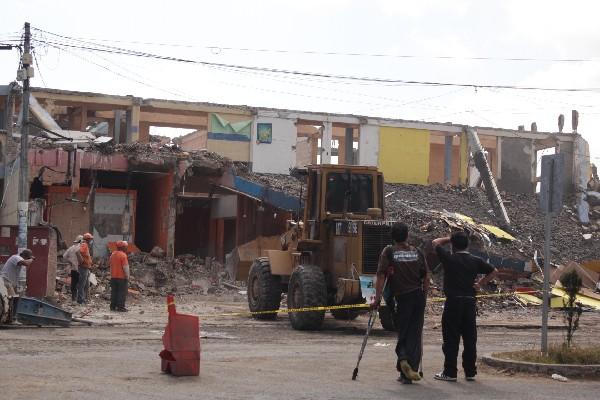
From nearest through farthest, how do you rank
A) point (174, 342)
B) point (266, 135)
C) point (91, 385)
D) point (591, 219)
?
point (91, 385) → point (174, 342) → point (266, 135) → point (591, 219)

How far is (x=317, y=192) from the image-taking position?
59.8 feet

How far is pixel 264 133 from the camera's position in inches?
1767

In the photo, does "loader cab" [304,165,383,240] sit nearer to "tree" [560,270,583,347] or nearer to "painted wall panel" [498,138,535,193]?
"tree" [560,270,583,347]

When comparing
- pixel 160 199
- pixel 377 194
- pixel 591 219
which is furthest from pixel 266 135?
pixel 377 194

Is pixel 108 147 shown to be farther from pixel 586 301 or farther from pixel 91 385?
pixel 91 385

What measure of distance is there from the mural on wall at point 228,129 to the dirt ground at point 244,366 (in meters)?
25.3

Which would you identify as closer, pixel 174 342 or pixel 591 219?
pixel 174 342

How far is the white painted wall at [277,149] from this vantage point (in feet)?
147

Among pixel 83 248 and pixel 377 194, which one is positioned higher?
pixel 377 194

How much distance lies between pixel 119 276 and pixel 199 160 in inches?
528

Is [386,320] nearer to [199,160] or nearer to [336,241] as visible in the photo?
[336,241]

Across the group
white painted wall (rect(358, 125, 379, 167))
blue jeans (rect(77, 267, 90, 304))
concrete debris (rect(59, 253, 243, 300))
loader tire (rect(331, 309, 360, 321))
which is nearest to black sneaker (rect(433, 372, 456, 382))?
loader tire (rect(331, 309, 360, 321))

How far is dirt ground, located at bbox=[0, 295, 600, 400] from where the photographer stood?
9250 millimetres

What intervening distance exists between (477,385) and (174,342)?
11.1ft
